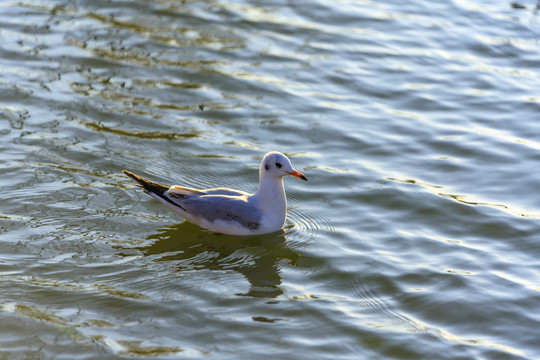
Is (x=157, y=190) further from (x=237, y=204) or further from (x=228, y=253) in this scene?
(x=228, y=253)

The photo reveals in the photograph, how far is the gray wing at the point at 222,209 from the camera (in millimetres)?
8344

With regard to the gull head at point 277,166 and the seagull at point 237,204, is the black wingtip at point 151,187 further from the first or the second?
the gull head at point 277,166

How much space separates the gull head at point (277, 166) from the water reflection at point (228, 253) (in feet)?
2.26

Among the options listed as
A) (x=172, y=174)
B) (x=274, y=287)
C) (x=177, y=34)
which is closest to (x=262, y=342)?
(x=274, y=287)

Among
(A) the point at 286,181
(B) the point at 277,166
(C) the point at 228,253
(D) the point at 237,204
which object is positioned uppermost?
(B) the point at 277,166

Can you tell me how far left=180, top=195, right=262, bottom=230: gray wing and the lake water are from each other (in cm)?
27

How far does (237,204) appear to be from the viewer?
27.7 ft

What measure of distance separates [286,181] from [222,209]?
1.71 meters

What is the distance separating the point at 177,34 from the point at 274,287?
24.3 feet

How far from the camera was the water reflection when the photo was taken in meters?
7.73

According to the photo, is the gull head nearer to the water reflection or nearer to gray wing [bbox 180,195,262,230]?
gray wing [bbox 180,195,262,230]

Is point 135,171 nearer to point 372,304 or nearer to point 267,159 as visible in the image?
point 267,159

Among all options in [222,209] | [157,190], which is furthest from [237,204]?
[157,190]

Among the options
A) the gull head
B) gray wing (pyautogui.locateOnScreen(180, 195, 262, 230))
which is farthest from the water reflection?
the gull head
